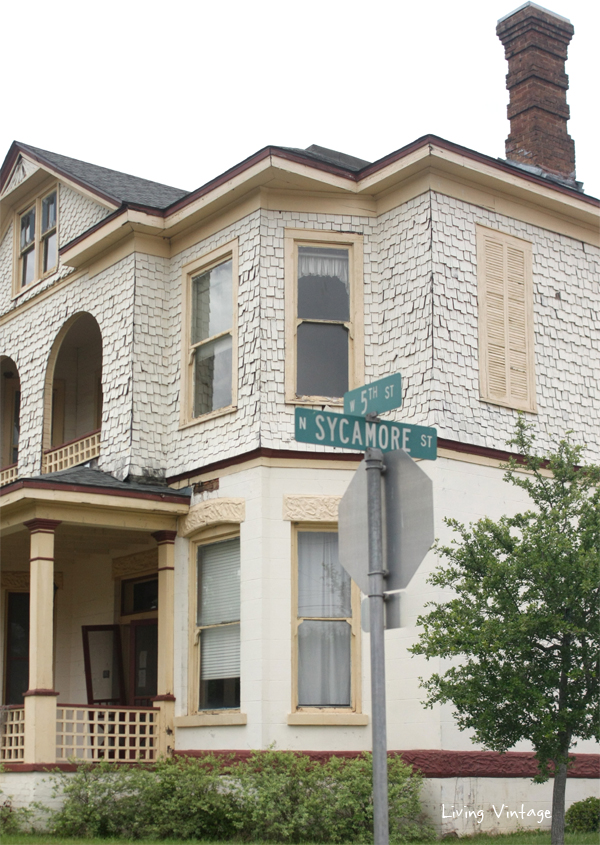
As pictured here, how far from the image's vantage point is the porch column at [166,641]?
572 inches

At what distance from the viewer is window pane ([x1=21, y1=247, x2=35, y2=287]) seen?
19625 mm

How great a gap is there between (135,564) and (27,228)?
6.71 metres

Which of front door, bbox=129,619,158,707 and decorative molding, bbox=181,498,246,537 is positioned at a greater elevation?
decorative molding, bbox=181,498,246,537

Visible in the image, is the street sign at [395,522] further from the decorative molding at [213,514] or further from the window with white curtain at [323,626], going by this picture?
the decorative molding at [213,514]

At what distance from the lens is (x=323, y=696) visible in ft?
44.8

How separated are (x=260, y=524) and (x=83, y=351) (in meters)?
7.89

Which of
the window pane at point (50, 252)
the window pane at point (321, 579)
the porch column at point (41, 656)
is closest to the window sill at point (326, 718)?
the window pane at point (321, 579)

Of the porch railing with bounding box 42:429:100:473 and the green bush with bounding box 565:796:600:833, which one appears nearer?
the green bush with bounding box 565:796:600:833

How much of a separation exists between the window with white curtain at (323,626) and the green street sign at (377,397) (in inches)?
299

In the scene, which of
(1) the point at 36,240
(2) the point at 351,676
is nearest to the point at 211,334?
(2) the point at 351,676

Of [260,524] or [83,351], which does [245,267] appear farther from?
[83,351]

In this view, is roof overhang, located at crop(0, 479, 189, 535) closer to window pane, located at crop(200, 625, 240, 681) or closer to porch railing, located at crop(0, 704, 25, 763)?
window pane, located at crop(200, 625, 240, 681)

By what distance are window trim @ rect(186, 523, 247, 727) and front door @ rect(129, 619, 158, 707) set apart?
257cm

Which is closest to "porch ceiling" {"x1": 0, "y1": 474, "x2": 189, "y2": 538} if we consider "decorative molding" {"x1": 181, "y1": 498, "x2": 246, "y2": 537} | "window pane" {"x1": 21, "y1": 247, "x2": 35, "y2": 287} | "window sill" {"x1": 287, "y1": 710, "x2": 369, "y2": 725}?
"decorative molding" {"x1": 181, "y1": 498, "x2": 246, "y2": 537}
